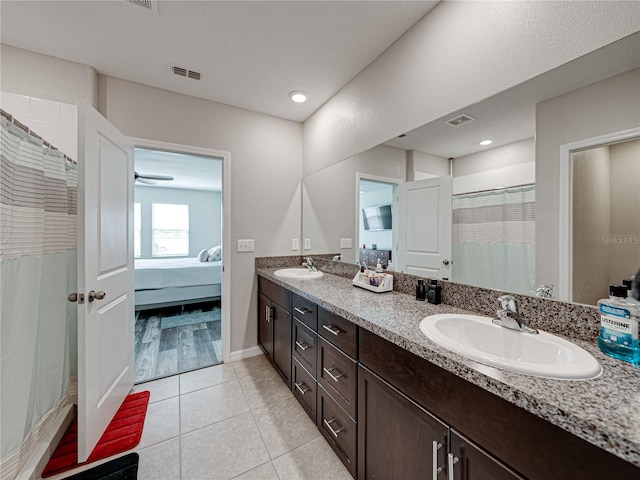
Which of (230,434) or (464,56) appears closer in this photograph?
(464,56)

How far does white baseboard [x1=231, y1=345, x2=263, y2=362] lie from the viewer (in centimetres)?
256

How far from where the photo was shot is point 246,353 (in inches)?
103

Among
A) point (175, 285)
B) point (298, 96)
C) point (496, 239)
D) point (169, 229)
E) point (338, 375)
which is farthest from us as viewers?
point (169, 229)

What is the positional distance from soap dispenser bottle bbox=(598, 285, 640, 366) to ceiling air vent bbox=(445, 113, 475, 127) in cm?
93

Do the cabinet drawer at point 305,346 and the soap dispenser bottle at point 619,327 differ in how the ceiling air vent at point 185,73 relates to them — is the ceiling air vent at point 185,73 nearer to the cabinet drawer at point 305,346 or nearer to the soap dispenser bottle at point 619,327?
the cabinet drawer at point 305,346

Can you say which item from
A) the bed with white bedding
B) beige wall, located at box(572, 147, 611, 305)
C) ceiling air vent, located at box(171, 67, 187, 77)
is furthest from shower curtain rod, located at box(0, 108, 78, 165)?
the bed with white bedding

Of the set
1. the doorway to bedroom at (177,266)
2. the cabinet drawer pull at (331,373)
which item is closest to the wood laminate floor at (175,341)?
the doorway to bedroom at (177,266)

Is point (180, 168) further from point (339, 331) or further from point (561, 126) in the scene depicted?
point (561, 126)

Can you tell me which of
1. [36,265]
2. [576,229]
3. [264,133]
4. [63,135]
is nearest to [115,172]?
[63,135]

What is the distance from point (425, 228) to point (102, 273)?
1.99 metres

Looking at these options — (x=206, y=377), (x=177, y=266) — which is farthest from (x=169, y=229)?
(x=206, y=377)

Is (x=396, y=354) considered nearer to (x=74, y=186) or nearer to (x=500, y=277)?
(x=500, y=277)

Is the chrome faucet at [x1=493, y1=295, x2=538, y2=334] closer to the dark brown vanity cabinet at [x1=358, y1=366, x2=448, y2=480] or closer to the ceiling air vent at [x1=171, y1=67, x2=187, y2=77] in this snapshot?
the dark brown vanity cabinet at [x1=358, y1=366, x2=448, y2=480]

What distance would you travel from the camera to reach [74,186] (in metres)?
1.81
